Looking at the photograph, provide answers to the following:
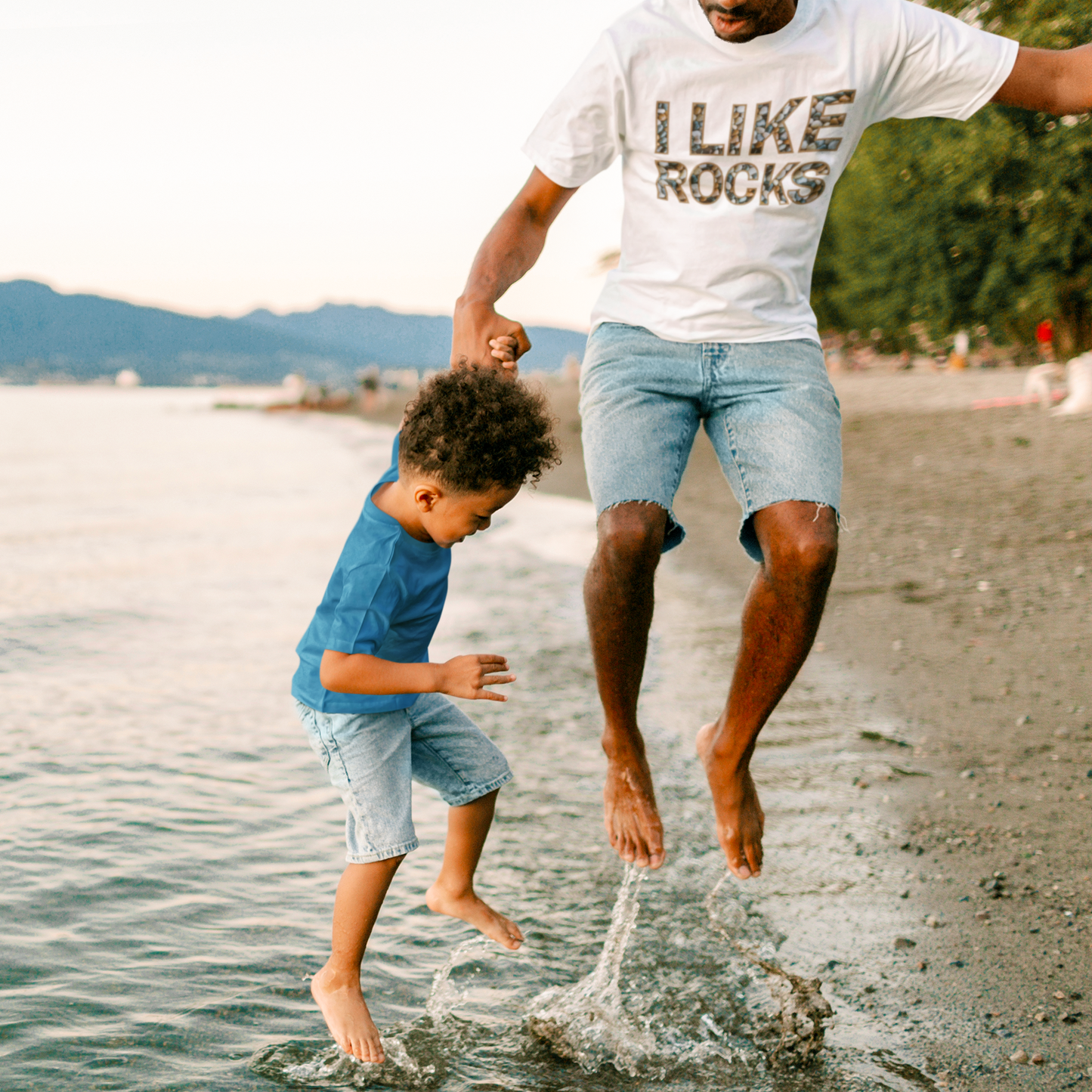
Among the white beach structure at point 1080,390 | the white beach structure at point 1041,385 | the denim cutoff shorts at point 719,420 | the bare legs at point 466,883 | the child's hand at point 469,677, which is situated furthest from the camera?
the white beach structure at point 1041,385

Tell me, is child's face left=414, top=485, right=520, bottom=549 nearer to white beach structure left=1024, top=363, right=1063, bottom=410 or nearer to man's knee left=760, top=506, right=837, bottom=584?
man's knee left=760, top=506, right=837, bottom=584

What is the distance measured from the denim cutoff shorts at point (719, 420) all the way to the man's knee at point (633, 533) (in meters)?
0.03

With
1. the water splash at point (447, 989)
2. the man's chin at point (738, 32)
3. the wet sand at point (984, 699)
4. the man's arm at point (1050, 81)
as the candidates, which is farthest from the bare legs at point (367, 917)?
the man's arm at point (1050, 81)

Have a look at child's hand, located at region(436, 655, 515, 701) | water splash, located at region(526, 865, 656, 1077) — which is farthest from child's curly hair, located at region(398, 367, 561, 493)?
water splash, located at region(526, 865, 656, 1077)

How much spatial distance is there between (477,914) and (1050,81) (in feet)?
9.27

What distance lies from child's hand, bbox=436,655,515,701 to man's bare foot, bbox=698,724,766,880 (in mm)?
958

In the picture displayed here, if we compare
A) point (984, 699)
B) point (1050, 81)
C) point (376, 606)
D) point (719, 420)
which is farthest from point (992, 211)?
point (376, 606)

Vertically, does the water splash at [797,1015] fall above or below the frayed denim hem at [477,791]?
below

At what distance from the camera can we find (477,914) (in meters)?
3.23

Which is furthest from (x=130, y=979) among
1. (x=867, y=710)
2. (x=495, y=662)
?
(x=867, y=710)

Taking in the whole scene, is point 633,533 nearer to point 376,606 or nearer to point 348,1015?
point 376,606

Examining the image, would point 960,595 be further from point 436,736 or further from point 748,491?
point 436,736

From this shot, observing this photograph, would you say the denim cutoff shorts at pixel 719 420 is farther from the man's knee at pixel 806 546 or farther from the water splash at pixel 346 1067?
the water splash at pixel 346 1067

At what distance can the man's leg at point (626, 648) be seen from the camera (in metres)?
3.07
